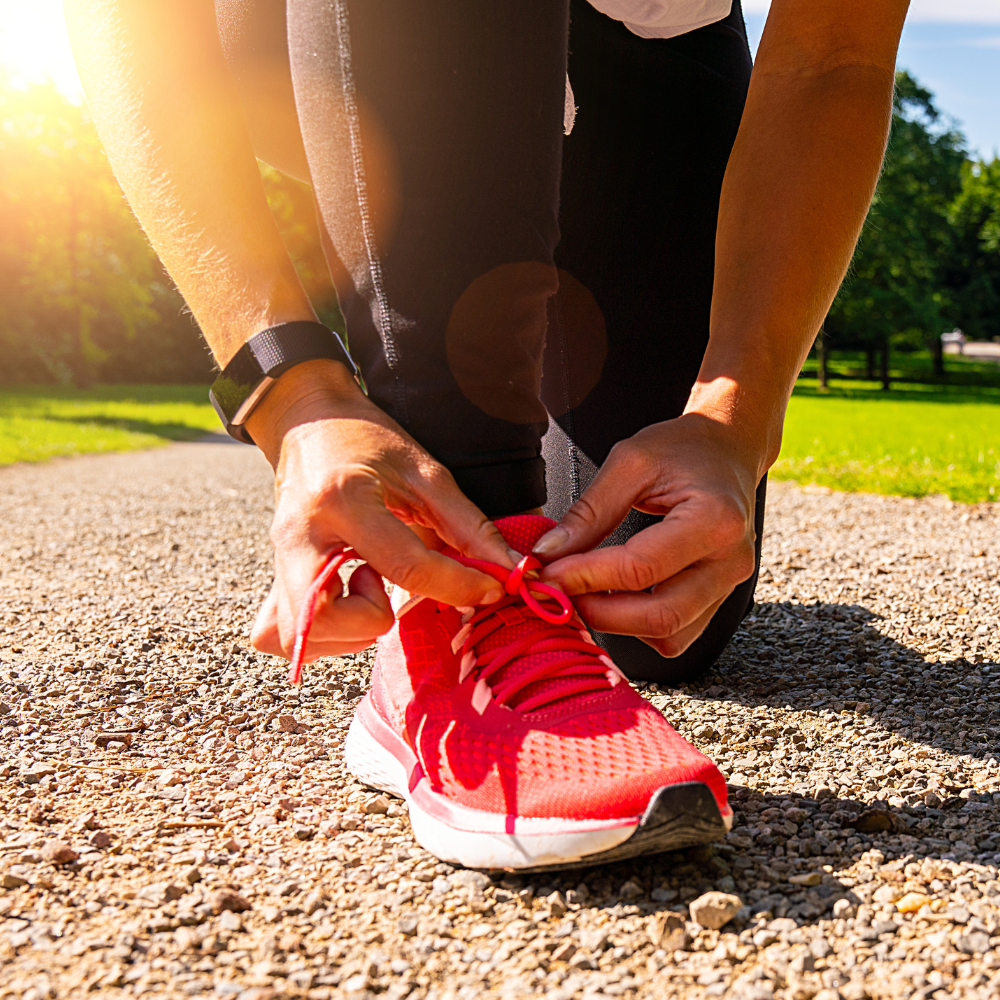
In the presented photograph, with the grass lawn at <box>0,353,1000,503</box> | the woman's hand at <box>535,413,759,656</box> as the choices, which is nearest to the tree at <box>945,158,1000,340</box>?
the grass lawn at <box>0,353,1000,503</box>

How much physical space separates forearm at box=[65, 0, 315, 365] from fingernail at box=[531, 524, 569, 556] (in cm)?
39

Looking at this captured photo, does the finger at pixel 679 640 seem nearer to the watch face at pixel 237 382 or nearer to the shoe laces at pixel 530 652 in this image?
the shoe laces at pixel 530 652

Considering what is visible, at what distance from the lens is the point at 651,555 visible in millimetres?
980

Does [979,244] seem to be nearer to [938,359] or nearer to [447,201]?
[938,359]

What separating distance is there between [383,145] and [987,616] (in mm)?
1894

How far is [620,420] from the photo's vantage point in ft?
6.04

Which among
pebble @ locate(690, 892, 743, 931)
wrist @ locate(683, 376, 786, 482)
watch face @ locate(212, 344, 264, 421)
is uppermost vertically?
watch face @ locate(212, 344, 264, 421)

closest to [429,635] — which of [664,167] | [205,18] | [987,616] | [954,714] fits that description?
[205,18]

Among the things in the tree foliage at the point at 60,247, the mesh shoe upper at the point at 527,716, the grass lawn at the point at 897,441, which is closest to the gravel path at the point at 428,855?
the mesh shoe upper at the point at 527,716

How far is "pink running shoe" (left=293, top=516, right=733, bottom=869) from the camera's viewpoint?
938 millimetres

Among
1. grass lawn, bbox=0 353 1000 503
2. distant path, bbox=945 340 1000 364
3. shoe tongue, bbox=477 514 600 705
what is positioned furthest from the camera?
distant path, bbox=945 340 1000 364

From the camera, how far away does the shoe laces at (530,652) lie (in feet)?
3.52

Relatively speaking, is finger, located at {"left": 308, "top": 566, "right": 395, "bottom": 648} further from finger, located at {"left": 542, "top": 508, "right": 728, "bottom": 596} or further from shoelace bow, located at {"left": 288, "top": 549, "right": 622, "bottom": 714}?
finger, located at {"left": 542, "top": 508, "right": 728, "bottom": 596}

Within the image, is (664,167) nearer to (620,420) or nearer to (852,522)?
(620,420)
